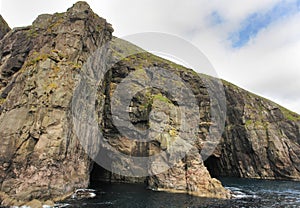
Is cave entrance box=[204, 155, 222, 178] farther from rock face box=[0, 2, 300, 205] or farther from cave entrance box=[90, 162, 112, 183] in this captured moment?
cave entrance box=[90, 162, 112, 183]

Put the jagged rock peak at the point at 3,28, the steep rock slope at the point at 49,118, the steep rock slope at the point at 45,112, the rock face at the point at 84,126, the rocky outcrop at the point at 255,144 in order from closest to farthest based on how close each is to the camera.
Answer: the steep rock slope at the point at 45,112
the steep rock slope at the point at 49,118
the rock face at the point at 84,126
the jagged rock peak at the point at 3,28
the rocky outcrop at the point at 255,144

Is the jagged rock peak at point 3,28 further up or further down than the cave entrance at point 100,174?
further up

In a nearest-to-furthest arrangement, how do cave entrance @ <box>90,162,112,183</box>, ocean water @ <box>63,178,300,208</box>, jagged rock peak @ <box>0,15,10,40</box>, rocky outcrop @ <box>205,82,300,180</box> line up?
1. ocean water @ <box>63,178,300,208</box>
2. cave entrance @ <box>90,162,112,183</box>
3. jagged rock peak @ <box>0,15,10,40</box>
4. rocky outcrop @ <box>205,82,300,180</box>

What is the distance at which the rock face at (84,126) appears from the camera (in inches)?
1837

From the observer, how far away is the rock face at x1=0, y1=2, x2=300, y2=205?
46656 mm

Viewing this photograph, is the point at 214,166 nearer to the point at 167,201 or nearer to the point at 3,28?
the point at 167,201

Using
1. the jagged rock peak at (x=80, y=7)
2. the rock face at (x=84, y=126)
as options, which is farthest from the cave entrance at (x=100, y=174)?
the jagged rock peak at (x=80, y=7)

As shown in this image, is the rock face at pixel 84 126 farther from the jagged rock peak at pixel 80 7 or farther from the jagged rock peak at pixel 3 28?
the jagged rock peak at pixel 3 28

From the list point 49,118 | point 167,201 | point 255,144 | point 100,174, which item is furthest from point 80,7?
point 255,144

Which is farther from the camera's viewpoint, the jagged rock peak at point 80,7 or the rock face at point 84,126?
the jagged rock peak at point 80,7

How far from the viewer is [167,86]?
89812 millimetres

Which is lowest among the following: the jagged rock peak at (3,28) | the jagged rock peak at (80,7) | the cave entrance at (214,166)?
the cave entrance at (214,166)

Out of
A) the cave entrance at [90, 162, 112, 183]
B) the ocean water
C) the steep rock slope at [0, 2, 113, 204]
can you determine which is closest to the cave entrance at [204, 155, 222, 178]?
the cave entrance at [90, 162, 112, 183]

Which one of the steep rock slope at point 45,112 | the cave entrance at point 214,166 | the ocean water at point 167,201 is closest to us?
the ocean water at point 167,201
